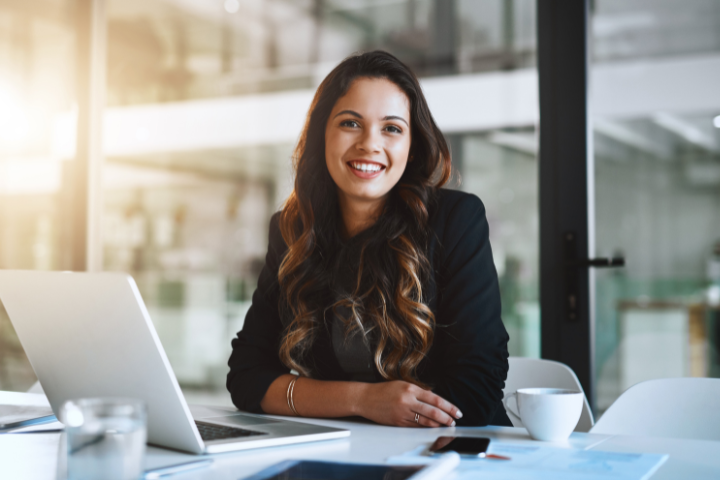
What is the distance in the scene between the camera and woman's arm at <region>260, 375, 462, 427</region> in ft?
3.90

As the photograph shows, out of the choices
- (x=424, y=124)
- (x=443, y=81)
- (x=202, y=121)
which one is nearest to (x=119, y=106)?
(x=202, y=121)

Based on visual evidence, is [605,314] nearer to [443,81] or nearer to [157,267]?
[443,81]

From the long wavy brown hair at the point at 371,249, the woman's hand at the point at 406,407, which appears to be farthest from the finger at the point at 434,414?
the long wavy brown hair at the point at 371,249

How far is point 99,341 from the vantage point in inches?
35.1

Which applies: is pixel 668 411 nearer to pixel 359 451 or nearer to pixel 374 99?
pixel 359 451

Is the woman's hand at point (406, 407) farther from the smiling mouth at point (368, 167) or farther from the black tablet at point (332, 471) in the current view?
the smiling mouth at point (368, 167)

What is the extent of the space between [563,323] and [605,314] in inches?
7.0

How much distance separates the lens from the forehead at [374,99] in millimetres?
1626

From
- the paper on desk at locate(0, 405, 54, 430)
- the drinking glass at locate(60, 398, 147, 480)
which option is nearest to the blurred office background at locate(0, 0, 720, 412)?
the paper on desk at locate(0, 405, 54, 430)

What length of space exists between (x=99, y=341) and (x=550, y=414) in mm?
678

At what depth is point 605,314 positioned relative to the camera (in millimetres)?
2275

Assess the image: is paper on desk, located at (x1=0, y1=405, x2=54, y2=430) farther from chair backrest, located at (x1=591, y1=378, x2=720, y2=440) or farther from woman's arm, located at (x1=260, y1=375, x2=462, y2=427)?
chair backrest, located at (x1=591, y1=378, x2=720, y2=440)

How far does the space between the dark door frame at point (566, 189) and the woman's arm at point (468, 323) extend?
0.75m

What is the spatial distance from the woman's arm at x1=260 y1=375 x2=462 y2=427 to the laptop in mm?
162
